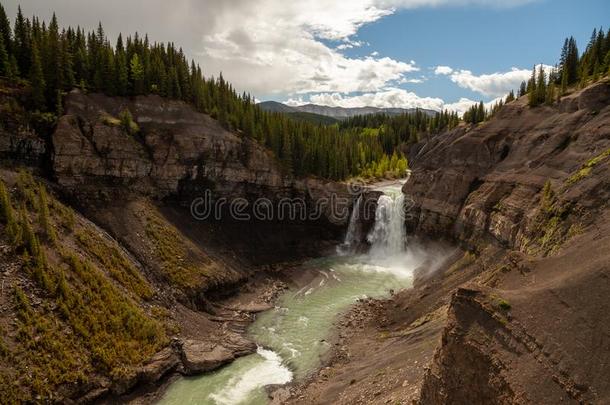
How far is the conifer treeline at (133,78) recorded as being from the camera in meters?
50.4

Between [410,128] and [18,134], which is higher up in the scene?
[410,128]

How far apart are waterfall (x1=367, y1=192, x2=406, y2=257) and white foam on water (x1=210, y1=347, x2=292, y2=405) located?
1320 inches

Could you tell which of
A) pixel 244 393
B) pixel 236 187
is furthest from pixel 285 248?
pixel 244 393

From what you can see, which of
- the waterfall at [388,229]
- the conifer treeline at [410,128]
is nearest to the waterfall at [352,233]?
the waterfall at [388,229]

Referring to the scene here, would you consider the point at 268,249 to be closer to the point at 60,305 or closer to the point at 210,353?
the point at 210,353

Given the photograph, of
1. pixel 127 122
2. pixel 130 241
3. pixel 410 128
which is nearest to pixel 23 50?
pixel 127 122

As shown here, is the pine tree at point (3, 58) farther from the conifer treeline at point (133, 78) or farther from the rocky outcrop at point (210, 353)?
the rocky outcrop at point (210, 353)

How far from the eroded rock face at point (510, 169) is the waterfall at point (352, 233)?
380 inches

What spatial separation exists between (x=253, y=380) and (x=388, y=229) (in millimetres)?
40083

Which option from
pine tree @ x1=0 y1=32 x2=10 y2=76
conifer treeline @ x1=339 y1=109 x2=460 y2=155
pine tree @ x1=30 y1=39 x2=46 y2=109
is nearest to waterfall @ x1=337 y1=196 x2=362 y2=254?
pine tree @ x1=30 y1=39 x2=46 y2=109

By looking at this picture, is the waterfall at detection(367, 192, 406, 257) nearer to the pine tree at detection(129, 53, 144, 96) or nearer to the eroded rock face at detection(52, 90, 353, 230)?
the eroded rock face at detection(52, 90, 353, 230)

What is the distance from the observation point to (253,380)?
103 feet

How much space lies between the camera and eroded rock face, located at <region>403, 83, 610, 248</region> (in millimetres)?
38125

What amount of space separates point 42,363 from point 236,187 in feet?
125
